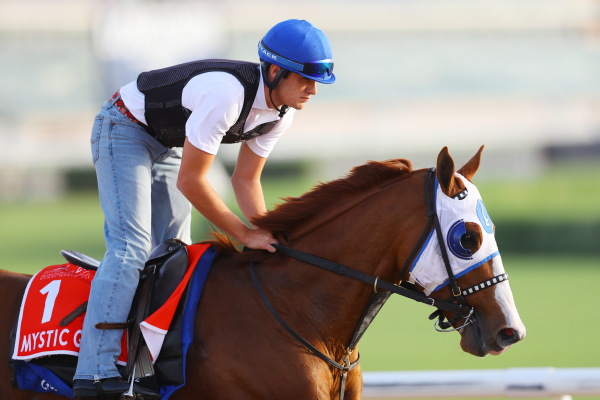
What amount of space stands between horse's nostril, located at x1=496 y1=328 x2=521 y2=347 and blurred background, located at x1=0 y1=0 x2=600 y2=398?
877 inches

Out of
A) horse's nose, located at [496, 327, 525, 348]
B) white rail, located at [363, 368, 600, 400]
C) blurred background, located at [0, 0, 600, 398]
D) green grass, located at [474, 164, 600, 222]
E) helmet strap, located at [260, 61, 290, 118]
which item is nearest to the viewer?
horse's nose, located at [496, 327, 525, 348]

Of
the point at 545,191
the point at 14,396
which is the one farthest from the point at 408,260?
the point at 545,191

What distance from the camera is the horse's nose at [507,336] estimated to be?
386 centimetres

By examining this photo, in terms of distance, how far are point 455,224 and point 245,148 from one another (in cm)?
125

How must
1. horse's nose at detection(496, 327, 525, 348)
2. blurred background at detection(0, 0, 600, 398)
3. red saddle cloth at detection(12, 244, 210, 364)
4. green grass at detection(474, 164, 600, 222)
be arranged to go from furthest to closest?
blurred background at detection(0, 0, 600, 398)
green grass at detection(474, 164, 600, 222)
red saddle cloth at detection(12, 244, 210, 364)
horse's nose at detection(496, 327, 525, 348)

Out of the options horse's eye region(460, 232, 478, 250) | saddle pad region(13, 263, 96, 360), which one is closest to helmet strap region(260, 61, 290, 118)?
horse's eye region(460, 232, 478, 250)

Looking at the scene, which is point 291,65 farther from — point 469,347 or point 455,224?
point 469,347

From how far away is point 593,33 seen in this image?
48.6 metres

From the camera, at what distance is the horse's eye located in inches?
152

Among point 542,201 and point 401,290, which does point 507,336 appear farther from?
point 542,201

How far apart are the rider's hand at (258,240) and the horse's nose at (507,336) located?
998 millimetres

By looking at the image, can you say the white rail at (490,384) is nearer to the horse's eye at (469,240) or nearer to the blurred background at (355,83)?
the horse's eye at (469,240)

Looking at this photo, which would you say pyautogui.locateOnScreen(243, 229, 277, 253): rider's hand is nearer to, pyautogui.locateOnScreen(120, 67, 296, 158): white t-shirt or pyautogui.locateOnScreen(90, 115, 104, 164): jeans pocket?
pyautogui.locateOnScreen(120, 67, 296, 158): white t-shirt

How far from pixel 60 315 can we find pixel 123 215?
19.5 inches
